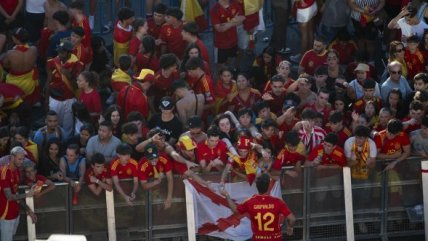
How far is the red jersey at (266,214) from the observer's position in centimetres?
1956

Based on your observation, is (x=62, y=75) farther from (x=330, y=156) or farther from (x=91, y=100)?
(x=330, y=156)

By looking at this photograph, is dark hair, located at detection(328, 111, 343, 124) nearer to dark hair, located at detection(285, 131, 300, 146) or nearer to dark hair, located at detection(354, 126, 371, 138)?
dark hair, located at detection(354, 126, 371, 138)

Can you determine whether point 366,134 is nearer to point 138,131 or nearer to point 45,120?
point 138,131

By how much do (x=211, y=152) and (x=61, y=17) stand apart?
13.5 ft

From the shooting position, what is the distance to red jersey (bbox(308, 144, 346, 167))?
20.9m

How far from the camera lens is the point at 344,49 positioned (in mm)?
24125

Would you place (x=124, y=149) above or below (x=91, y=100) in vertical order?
below

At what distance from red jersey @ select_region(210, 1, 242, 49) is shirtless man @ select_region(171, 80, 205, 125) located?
2.26 meters

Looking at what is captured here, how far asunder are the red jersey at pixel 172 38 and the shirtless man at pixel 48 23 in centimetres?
171

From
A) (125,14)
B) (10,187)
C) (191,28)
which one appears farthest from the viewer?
(125,14)

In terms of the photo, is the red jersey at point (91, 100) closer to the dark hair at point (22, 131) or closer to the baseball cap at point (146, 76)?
the baseball cap at point (146, 76)

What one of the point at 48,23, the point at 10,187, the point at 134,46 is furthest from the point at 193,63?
the point at 10,187

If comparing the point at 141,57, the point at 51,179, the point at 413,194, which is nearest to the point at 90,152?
the point at 51,179

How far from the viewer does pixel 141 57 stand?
22781 mm
